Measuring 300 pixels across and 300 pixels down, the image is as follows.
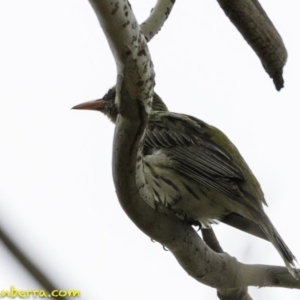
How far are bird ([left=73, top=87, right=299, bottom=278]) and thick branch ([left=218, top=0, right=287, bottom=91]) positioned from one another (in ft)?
4.43

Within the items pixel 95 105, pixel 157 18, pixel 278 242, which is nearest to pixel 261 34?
pixel 157 18

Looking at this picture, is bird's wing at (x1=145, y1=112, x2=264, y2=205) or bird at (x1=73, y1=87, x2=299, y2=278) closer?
bird at (x1=73, y1=87, x2=299, y2=278)

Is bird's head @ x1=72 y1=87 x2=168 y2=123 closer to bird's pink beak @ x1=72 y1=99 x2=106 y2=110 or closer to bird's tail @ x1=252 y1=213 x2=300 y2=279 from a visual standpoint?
bird's pink beak @ x1=72 y1=99 x2=106 y2=110

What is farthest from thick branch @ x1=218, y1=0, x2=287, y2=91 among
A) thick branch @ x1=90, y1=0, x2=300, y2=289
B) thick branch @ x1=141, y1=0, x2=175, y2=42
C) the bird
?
the bird

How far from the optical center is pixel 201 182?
5070mm

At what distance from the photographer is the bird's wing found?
511cm

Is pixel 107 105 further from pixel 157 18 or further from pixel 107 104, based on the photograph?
pixel 157 18

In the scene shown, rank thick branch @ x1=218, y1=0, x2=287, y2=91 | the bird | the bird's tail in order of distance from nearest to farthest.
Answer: thick branch @ x1=218, y1=0, x2=287, y2=91 < the bird's tail < the bird

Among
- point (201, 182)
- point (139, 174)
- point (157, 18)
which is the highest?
point (157, 18)

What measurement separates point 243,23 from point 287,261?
165 cm

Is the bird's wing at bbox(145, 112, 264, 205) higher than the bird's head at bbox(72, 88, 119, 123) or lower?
lower

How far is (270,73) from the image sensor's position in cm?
377

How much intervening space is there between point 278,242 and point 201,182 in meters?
0.87

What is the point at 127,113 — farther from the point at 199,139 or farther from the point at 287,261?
the point at 199,139
